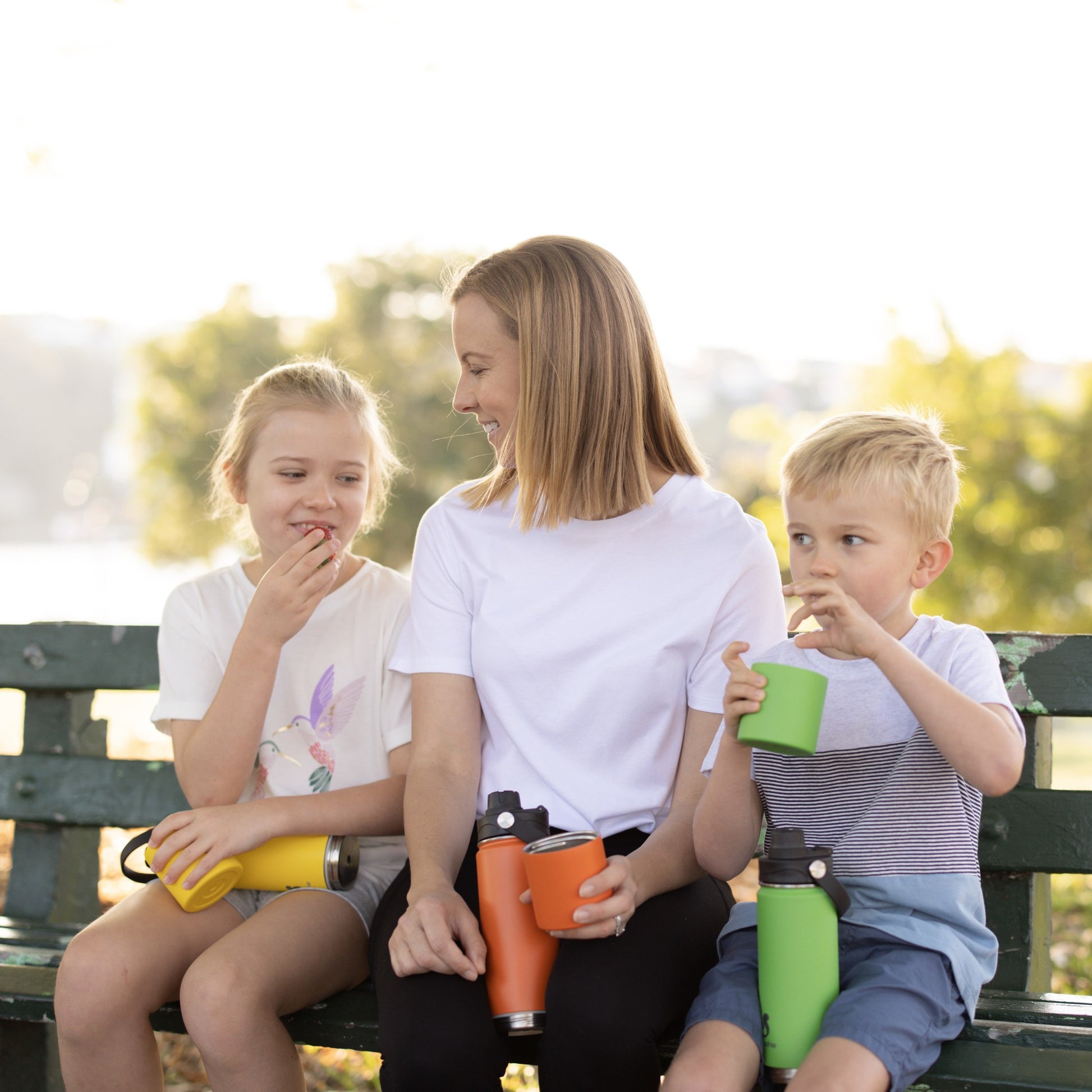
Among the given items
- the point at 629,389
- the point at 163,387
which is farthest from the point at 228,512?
the point at 163,387

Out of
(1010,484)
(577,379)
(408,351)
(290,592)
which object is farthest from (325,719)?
(408,351)

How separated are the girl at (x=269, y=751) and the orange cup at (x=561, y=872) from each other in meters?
0.54

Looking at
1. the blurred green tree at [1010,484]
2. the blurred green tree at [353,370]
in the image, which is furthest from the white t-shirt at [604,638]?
the blurred green tree at [353,370]

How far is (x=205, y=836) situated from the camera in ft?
6.81

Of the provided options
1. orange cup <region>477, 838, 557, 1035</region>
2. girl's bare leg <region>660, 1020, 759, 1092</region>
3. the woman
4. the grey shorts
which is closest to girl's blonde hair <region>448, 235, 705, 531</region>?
the woman

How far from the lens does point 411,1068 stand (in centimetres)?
168

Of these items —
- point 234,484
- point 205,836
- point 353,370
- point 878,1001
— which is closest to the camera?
point 878,1001

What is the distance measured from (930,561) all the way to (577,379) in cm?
72

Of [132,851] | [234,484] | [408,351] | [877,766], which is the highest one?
[408,351]

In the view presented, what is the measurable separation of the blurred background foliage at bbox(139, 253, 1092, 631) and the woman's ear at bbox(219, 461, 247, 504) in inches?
A: 15.8

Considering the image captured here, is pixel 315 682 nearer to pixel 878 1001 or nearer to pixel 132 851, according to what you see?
pixel 132 851

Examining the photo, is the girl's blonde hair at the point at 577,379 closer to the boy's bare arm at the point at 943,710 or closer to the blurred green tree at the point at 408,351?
the boy's bare arm at the point at 943,710

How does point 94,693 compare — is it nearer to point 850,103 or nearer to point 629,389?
point 629,389

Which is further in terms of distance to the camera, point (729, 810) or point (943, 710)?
point (729, 810)
